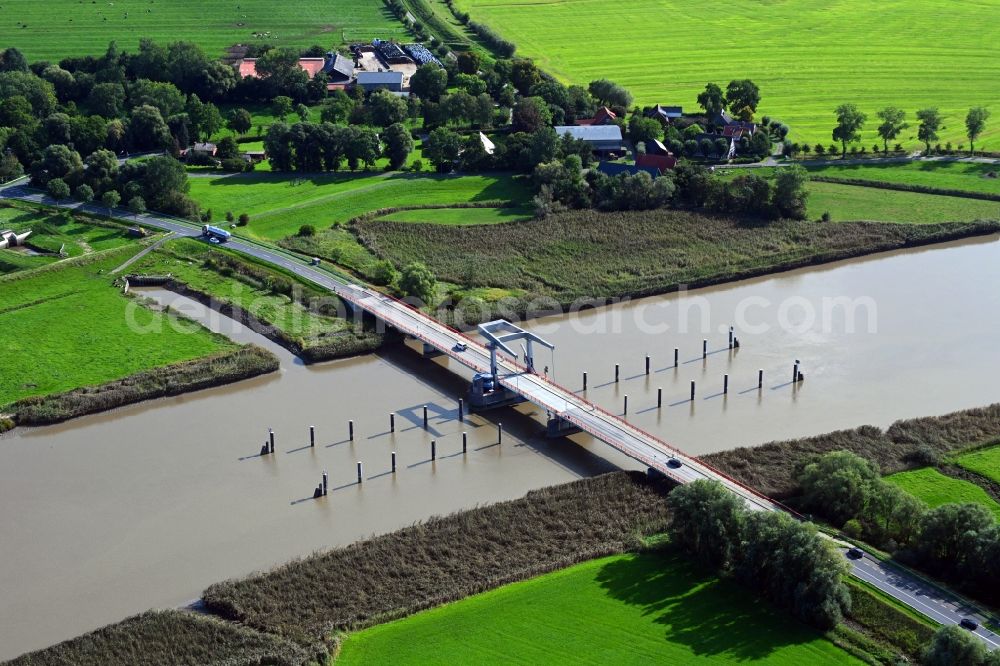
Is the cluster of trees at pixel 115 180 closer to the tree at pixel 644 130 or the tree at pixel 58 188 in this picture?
the tree at pixel 58 188

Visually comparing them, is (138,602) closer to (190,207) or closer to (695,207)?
(190,207)

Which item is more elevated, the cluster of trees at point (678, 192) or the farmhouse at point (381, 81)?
the farmhouse at point (381, 81)

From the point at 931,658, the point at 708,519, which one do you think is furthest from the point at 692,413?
the point at 931,658

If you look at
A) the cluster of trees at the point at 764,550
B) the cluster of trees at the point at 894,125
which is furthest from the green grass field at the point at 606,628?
the cluster of trees at the point at 894,125

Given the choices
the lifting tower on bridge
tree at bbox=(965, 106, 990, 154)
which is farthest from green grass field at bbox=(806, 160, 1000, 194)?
the lifting tower on bridge

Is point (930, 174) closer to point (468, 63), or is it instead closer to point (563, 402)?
point (468, 63)

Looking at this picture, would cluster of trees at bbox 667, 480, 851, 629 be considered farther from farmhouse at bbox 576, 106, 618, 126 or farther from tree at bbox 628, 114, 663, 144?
farmhouse at bbox 576, 106, 618, 126
